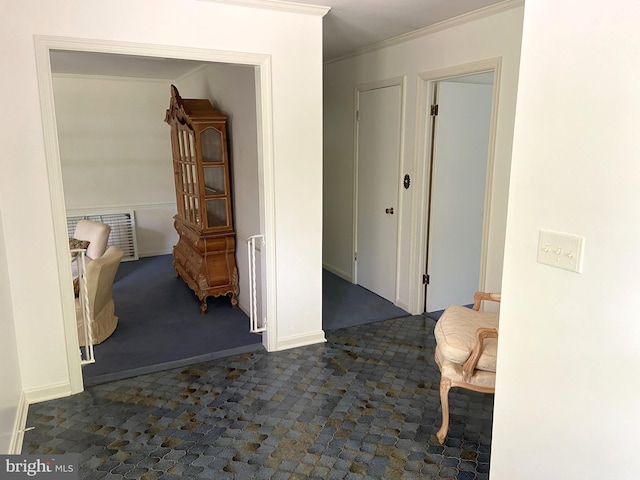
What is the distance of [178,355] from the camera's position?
332 centimetres

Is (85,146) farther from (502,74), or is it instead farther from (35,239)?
(502,74)

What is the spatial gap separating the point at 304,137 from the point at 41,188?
160 centimetres

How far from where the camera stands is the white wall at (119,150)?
5.81 m

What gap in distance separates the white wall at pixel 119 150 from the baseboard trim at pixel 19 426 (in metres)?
3.89

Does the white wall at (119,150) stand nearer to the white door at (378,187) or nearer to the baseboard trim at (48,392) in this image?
the white door at (378,187)

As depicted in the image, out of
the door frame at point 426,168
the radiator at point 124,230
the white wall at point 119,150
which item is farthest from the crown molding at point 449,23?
the radiator at point 124,230

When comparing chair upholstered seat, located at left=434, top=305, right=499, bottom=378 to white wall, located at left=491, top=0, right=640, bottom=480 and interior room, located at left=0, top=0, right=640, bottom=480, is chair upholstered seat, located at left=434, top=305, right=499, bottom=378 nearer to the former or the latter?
interior room, located at left=0, top=0, right=640, bottom=480

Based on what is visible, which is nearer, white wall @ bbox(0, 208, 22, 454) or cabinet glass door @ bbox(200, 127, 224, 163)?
white wall @ bbox(0, 208, 22, 454)

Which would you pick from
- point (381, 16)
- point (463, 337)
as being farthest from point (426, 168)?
point (463, 337)

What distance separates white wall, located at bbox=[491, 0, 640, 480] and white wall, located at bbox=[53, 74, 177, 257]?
219 inches

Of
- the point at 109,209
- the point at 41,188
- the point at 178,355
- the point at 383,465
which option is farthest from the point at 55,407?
the point at 109,209

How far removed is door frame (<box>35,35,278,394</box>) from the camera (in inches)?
97.3

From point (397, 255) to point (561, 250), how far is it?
8.75 feet

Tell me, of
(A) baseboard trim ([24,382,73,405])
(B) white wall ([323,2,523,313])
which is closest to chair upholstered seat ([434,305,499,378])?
(B) white wall ([323,2,523,313])
